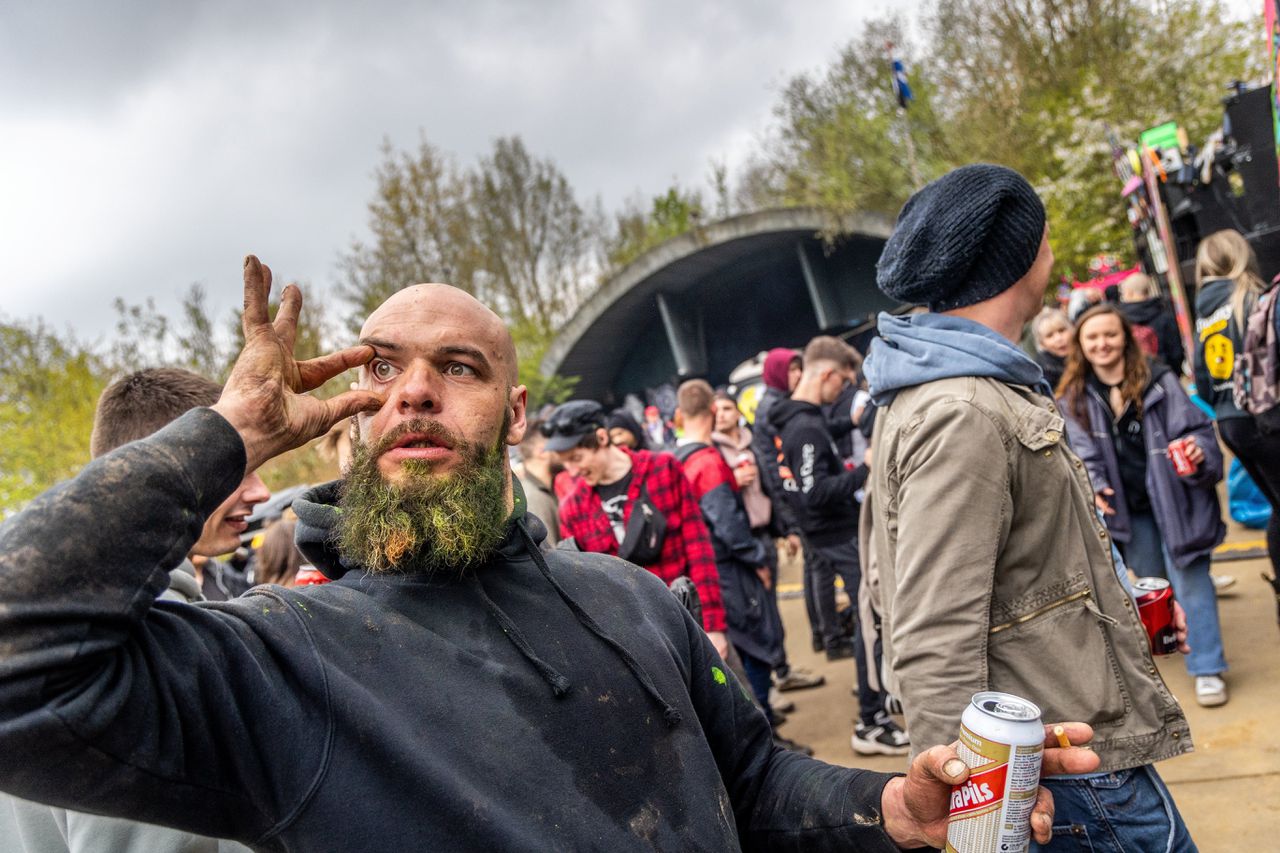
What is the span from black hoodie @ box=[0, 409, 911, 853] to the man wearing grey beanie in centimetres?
41

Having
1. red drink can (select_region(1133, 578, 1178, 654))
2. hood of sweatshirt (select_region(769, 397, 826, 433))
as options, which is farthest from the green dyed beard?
hood of sweatshirt (select_region(769, 397, 826, 433))

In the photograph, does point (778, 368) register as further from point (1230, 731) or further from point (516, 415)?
point (516, 415)

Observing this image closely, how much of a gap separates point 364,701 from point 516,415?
2.88ft

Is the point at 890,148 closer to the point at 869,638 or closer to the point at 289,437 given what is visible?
the point at 869,638

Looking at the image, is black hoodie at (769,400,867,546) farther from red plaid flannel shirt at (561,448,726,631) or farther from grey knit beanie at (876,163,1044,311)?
grey knit beanie at (876,163,1044,311)

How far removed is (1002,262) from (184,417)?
6.35ft

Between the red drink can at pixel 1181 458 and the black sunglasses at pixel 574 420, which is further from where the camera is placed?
the black sunglasses at pixel 574 420

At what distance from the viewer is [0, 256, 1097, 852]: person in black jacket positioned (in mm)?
1088

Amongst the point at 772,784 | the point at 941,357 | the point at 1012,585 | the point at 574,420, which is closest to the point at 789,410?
the point at 574,420

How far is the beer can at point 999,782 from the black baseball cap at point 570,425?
11.5 ft

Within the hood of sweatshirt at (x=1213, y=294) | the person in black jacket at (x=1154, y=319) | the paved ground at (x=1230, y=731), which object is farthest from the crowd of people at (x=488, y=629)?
the person in black jacket at (x=1154, y=319)

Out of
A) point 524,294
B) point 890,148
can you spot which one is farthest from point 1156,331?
point 524,294

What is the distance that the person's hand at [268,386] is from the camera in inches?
52.3

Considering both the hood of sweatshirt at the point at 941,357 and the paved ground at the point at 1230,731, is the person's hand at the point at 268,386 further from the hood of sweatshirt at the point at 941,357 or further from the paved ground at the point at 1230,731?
the paved ground at the point at 1230,731
